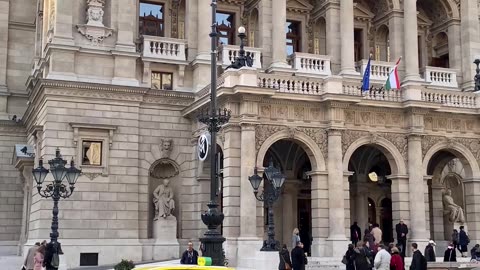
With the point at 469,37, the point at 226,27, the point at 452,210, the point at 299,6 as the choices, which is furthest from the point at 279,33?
the point at 452,210

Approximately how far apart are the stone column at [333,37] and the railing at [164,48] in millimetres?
8113

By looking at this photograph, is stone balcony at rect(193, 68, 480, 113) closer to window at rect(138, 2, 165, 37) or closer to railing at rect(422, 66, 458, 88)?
railing at rect(422, 66, 458, 88)

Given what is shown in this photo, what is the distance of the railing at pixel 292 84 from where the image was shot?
30141 mm

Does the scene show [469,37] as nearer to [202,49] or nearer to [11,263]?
[202,49]

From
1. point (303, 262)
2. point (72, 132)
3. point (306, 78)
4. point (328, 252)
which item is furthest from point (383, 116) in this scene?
point (72, 132)

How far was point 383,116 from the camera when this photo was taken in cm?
3275

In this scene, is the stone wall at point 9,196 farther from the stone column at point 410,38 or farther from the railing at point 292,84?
the stone column at point 410,38

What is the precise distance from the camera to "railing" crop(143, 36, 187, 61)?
33594mm

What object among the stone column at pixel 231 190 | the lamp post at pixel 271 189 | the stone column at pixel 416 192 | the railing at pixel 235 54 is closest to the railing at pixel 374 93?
the stone column at pixel 416 192

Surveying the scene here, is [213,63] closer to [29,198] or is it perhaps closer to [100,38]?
[100,38]

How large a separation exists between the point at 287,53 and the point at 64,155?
45.6 feet

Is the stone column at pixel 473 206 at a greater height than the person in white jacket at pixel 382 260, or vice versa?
the stone column at pixel 473 206

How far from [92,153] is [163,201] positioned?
13.4 feet

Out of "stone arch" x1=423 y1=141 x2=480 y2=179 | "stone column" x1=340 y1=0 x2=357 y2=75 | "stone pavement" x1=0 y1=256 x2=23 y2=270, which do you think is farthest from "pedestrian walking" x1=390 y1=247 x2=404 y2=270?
"stone pavement" x1=0 y1=256 x2=23 y2=270
